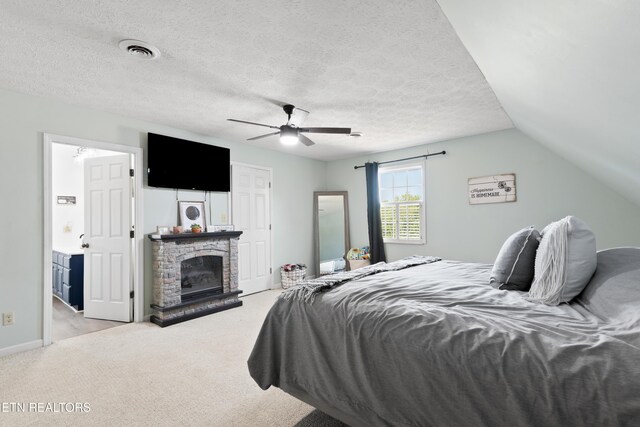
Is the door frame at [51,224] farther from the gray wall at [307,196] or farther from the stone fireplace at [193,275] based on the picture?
the stone fireplace at [193,275]

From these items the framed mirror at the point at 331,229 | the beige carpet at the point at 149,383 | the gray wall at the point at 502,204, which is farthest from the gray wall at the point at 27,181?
the gray wall at the point at 502,204

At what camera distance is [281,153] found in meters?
5.68

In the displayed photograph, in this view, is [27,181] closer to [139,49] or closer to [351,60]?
[139,49]

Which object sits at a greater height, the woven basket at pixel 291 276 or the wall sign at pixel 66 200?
the wall sign at pixel 66 200

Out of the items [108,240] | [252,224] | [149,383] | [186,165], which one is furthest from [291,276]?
[149,383]

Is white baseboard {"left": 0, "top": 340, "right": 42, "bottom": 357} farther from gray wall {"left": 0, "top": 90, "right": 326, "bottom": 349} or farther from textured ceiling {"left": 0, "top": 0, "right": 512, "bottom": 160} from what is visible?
textured ceiling {"left": 0, "top": 0, "right": 512, "bottom": 160}

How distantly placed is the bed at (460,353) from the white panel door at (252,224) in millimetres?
3200

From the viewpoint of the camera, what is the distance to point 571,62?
148 cm

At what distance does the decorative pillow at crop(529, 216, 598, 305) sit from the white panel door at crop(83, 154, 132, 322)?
4.16 metres

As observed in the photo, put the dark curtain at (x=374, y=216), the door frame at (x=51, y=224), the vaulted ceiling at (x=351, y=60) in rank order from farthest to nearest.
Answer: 1. the dark curtain at (x=374, y=216)
2. the door frame at (x=51, y=224)
3. the vaulted ceiling at (x=351, y=60)

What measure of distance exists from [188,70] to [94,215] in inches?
104

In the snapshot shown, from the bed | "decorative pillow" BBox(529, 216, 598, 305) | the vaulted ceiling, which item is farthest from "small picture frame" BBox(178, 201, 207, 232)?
"decorative pillow" BBox(529, 216, 598, 305)

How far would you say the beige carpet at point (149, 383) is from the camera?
191cm

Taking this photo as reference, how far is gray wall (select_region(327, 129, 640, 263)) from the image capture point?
12.5 feet
